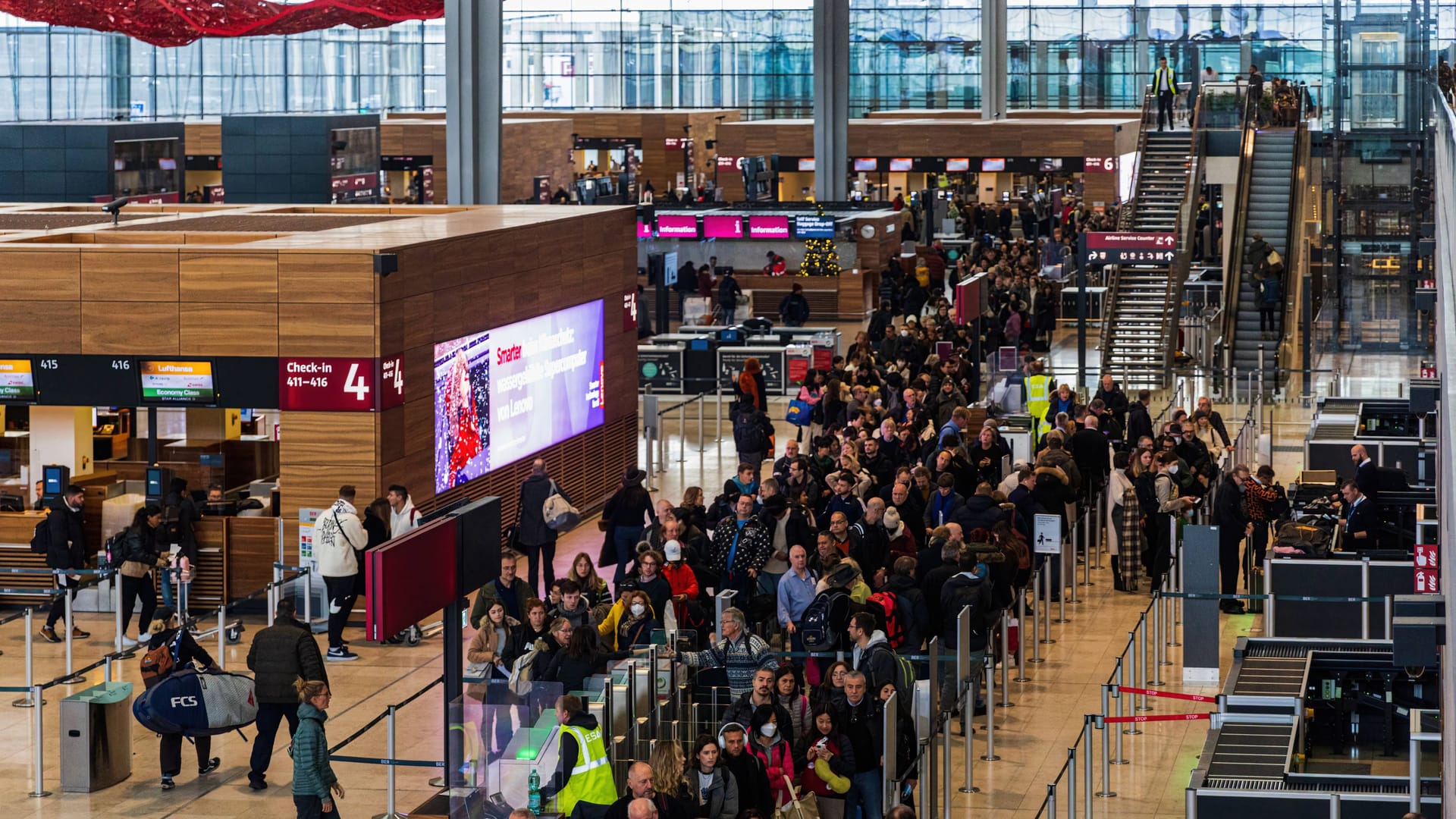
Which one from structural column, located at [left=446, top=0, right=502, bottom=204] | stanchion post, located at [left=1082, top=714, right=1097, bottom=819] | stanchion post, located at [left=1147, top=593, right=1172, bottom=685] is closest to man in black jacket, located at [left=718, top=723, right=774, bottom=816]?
stanchion post, located at [left=1082, top=714, right=1097, bottom=819]

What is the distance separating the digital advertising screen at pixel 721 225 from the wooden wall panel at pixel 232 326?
73.4 feet

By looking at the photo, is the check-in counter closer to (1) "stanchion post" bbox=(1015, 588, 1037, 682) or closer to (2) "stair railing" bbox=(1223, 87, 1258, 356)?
(1) "stanchion post" bbox=(1015, 588, 1037, 682)

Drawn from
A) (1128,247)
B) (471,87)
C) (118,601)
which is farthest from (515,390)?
(1128,247)

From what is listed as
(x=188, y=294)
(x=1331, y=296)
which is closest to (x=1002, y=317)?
(x=1331, y=296)

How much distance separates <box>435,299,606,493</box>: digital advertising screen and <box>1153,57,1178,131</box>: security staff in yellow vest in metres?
21.3

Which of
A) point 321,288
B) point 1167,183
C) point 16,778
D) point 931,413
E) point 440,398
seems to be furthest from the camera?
point 1167,183

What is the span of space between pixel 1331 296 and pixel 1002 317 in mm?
5949

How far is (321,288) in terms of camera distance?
18016 millimetres

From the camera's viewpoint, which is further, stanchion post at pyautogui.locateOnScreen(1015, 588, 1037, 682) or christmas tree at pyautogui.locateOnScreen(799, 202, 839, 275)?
christmas tree at pyautogui.locateOnScreen(799, 202, 839, 275)

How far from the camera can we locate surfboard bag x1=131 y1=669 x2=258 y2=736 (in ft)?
42.4

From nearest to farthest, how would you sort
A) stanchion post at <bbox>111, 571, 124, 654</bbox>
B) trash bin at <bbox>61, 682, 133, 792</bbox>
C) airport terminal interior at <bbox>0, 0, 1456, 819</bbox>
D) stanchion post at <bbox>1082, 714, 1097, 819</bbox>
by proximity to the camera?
1. airport terminal interior at <bbox>0, 0, 1456, 819</bbox>
2. stanchion post at <bbox>1082, 714, 1097, 819</bbox>
3. trash bin at <bbox>61, 682, 133, 792</bbox>
4. stanchion post at <bbox>111, 571, 124, 654</bbox>

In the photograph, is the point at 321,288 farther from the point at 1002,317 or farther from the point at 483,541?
the point at 1002,317

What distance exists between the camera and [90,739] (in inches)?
520

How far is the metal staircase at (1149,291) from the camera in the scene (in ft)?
109
